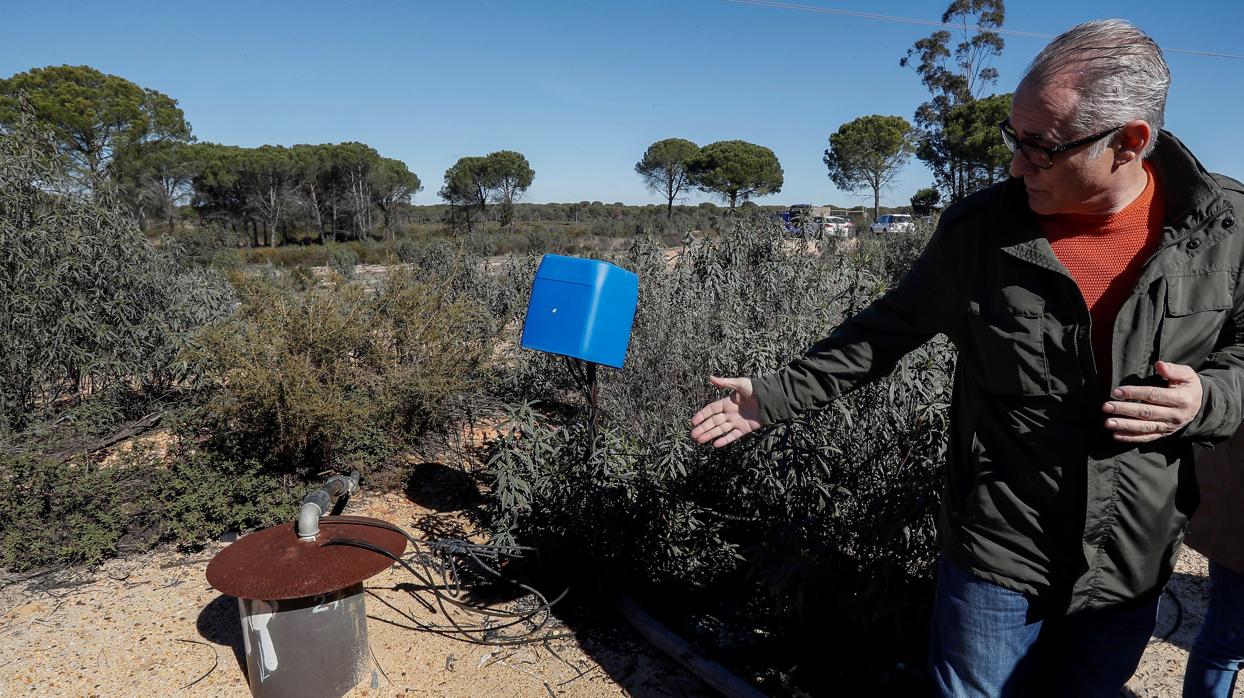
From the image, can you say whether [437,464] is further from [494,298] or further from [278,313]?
[494,298]

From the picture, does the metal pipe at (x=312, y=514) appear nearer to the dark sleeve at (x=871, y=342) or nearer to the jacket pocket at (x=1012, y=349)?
the dark sleeve at (x=871, y=342)

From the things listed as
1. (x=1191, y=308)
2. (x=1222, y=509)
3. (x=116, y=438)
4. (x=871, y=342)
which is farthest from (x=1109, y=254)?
(x=116, y=438)

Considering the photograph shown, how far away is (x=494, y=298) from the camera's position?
8500 mm

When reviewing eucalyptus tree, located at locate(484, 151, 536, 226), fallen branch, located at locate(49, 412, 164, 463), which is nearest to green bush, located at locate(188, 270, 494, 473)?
fallen branch, located at locate(49, 412, 164, 463)

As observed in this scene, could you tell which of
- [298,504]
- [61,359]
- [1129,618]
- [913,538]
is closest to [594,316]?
[913,538]

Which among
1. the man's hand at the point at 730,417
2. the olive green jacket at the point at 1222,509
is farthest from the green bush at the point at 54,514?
the olive green jacket at the point at 1222,509

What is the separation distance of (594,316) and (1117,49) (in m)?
1.92

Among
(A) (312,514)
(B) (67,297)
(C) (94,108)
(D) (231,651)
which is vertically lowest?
(D) (231,651)

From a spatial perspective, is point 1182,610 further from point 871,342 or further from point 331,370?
point 331,370

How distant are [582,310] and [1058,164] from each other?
184 cm

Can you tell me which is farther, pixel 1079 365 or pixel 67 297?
pixel 67 297

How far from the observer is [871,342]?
148 centimetres

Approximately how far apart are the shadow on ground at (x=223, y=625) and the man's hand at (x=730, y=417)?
7.68ft

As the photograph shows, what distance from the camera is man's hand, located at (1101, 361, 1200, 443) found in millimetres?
1068
